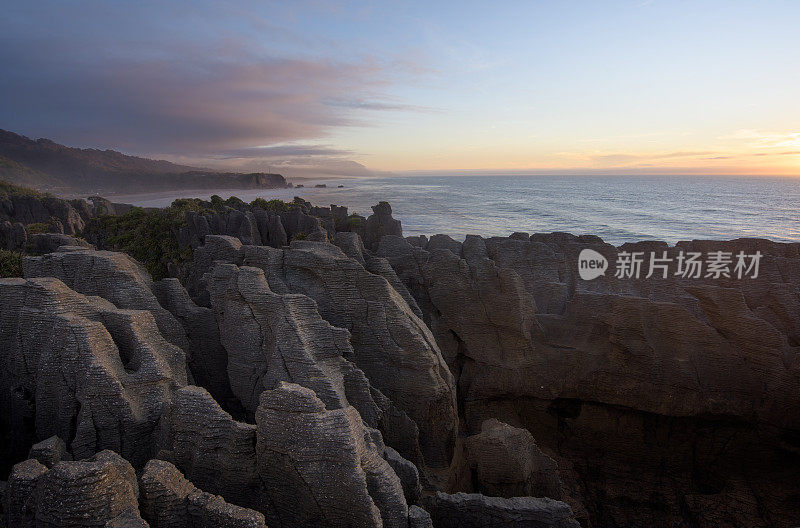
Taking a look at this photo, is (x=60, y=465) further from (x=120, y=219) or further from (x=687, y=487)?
(x=120, y=219)

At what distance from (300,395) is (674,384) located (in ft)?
48.8

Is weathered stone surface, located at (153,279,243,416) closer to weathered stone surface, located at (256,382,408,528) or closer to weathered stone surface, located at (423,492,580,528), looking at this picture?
weathered stone surface, located at (256,382,408,528)

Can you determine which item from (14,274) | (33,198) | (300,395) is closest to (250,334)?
(300,395)

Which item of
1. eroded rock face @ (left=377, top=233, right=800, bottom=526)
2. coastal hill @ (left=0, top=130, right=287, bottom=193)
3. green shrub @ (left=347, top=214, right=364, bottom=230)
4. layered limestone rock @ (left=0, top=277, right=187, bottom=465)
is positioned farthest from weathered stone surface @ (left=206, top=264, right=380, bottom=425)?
coastal hill @ (left=0, top=130, right=287, bottom=193)

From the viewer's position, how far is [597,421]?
16688 millimetres

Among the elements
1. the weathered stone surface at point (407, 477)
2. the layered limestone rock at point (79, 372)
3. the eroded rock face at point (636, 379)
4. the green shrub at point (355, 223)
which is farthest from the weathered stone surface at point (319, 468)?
the green shrub at point (355, 223)

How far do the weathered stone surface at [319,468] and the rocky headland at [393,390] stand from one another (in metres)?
0.04

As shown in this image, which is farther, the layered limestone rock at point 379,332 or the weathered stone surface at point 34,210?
the weathered stone surface at point 34,210

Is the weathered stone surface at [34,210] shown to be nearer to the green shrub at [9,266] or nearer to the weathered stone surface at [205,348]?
the green shrub at [9,266]

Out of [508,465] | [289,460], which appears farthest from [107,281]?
[508,465]

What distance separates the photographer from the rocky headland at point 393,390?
23.3ft

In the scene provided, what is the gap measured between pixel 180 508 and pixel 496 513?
249 inches

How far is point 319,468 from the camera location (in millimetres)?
6977

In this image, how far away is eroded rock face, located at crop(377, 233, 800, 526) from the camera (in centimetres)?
1483
